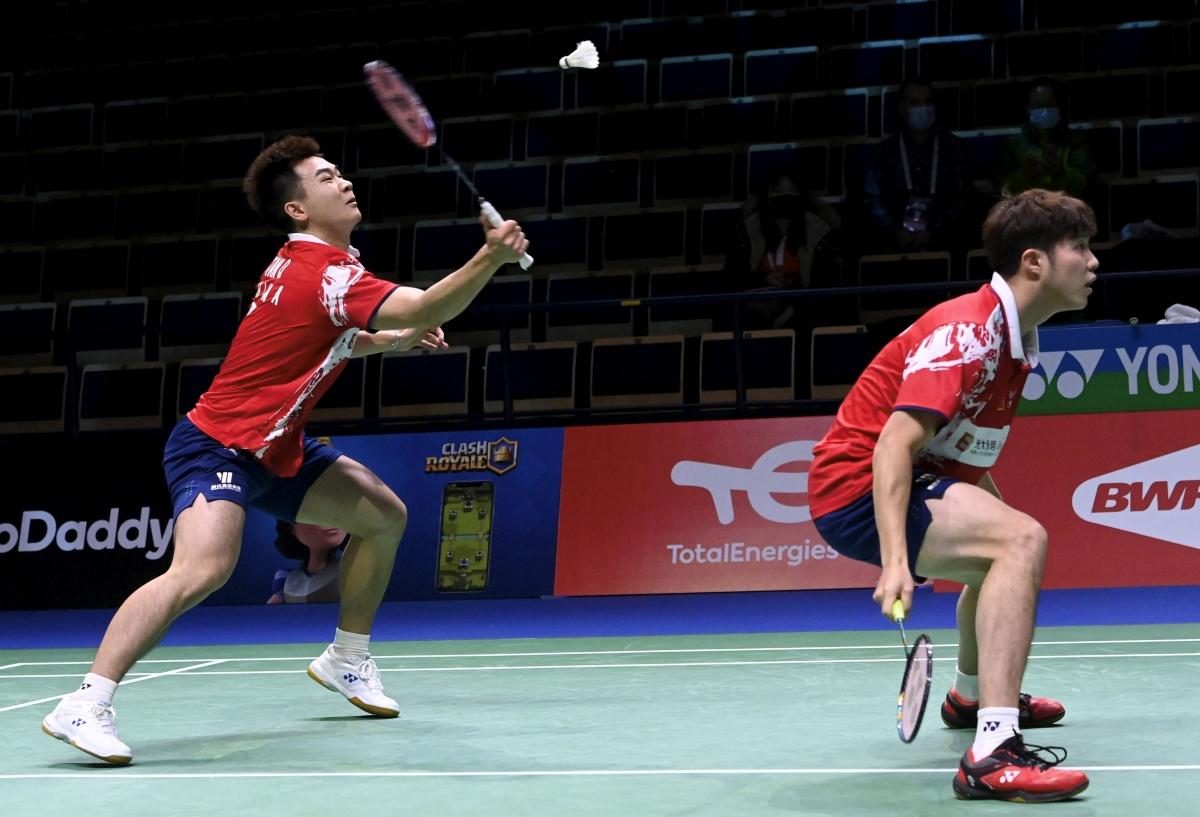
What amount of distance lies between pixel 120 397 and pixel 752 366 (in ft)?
14.4

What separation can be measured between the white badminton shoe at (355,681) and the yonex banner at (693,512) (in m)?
3.61

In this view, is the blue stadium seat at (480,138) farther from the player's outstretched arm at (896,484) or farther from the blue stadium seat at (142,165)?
the player's outstretched arm at (896,484)

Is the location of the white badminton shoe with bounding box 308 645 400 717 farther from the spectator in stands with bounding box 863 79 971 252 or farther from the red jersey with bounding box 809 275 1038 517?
the spectator in stands with bounding box 863 79 971 252

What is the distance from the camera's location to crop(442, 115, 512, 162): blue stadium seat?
1214 cm

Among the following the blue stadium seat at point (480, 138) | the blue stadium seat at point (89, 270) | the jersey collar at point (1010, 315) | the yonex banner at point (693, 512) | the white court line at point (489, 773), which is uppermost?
the blue stadium seat at point (480, 138)

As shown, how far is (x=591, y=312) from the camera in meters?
10.4

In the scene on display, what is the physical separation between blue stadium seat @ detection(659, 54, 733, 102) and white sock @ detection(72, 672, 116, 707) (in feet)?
29.1

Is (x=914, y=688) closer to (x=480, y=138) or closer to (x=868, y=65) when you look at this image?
(x=868, y=65)

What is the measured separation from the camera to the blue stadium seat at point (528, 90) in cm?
1255

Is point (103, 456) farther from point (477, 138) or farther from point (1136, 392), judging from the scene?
point (1136, 392)

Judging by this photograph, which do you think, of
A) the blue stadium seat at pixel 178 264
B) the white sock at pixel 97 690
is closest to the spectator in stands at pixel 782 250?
the blue stadium seat at pixel 178 264

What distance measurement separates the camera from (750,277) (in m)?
9.78

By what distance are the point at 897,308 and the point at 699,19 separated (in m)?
3.88

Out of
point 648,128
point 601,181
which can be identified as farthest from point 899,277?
point 648,128
